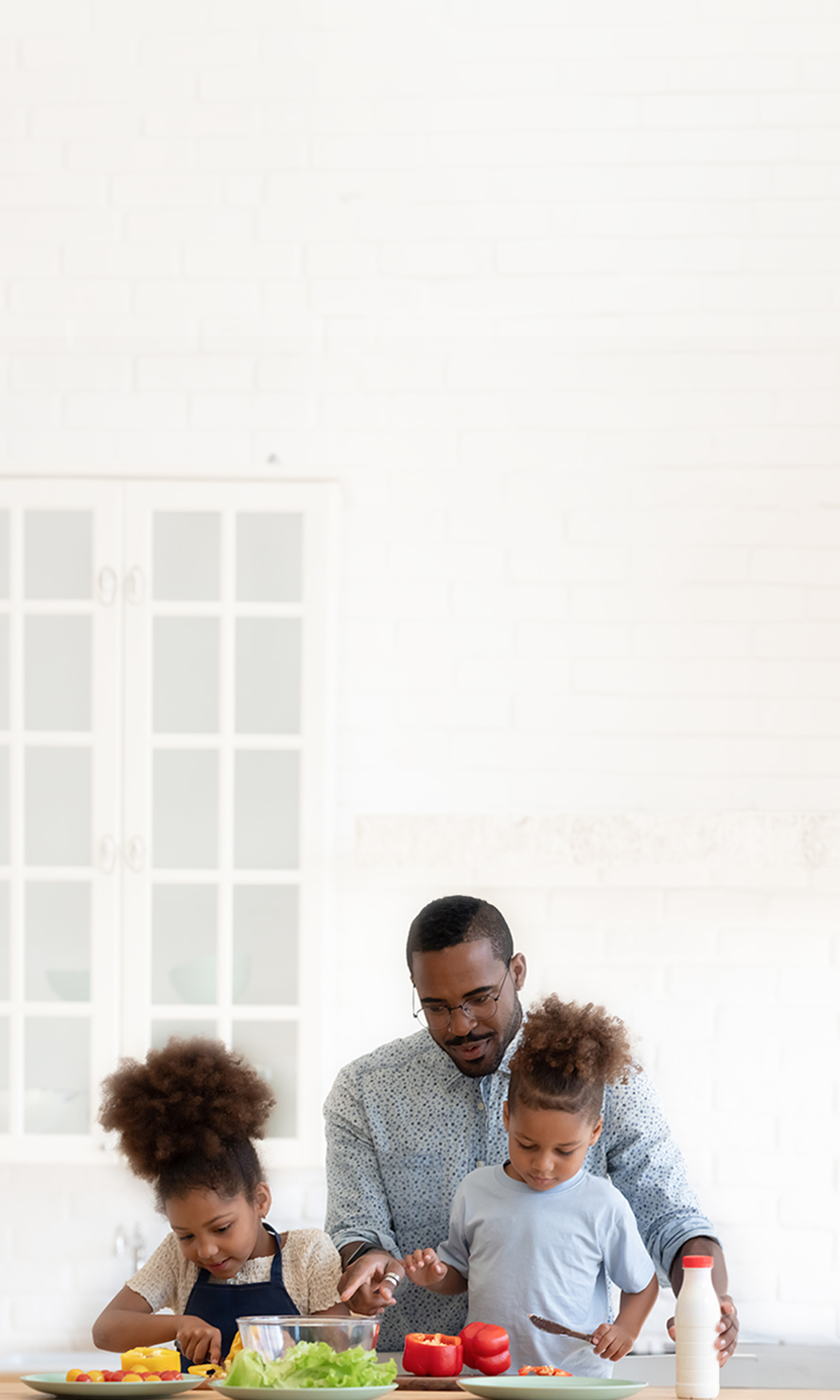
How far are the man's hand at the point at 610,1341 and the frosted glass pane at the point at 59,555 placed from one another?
1986 millimetres

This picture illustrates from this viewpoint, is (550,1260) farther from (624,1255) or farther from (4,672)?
(4,672)

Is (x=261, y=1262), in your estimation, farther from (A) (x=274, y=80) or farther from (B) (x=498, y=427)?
(A) (x=274, y=80)

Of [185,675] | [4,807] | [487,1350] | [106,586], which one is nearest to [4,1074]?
[4,807]

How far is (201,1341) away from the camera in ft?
6.70

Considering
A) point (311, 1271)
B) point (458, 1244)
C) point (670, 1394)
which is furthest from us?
point (311, 1271)

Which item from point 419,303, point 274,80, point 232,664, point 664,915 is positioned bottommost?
point 664,915

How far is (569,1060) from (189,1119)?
2.07 feet

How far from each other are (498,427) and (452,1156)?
1794 millimetres

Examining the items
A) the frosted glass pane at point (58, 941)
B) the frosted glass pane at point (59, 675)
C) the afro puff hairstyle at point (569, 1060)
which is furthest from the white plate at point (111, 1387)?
the frosted glass pane at point (59, 675)

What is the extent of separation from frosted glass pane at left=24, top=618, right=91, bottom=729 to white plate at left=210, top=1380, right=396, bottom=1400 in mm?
1872

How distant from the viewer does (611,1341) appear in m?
1.94

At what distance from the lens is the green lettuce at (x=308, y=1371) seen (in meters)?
1.63

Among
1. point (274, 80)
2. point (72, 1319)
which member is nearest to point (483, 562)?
point (274, 80)

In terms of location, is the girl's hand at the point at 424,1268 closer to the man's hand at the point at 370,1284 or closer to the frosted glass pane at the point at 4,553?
the man's hand at the point at 370,1284
